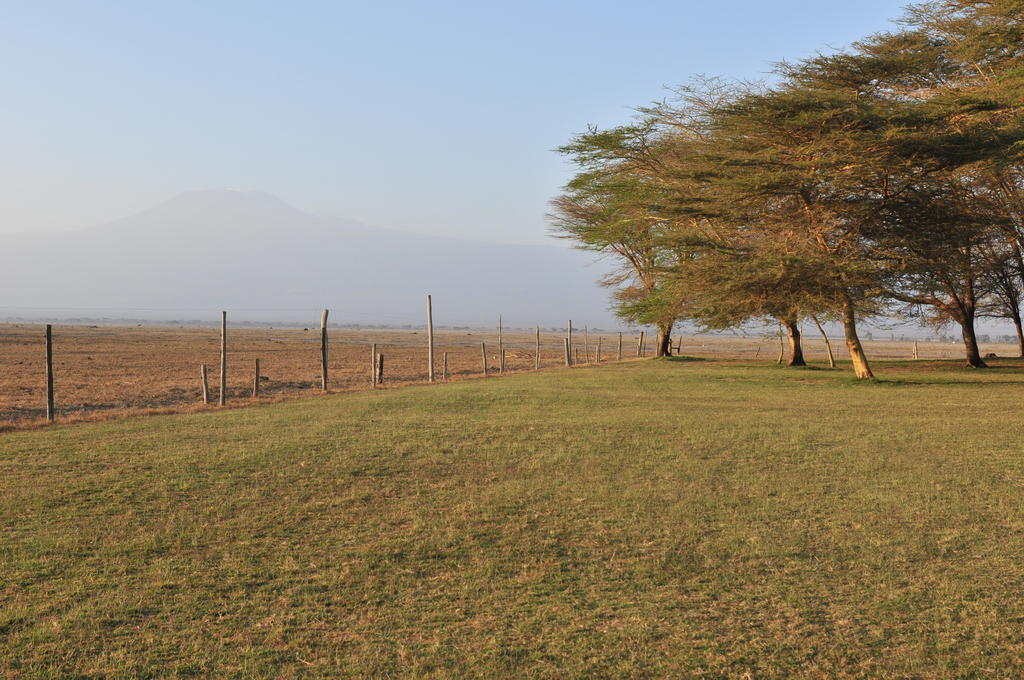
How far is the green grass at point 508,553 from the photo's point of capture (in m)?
4.57

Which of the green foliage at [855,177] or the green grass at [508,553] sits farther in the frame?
the green foliage at [855,177]

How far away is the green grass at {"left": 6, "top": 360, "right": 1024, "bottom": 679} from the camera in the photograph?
457 centimetres

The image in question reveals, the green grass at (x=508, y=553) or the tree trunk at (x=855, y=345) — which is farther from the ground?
the tree trunk at (x=855, y=345)

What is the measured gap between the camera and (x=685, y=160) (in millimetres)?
23891

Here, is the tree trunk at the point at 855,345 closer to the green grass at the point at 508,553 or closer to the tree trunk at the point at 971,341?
the tree trunk at the point at 971,341

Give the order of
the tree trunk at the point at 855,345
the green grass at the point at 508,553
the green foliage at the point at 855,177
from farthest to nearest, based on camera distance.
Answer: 1. the tree trunk at the point at 855,345
2. the green foliage at the point at 855,177
3. the green grass at the point at 508,553

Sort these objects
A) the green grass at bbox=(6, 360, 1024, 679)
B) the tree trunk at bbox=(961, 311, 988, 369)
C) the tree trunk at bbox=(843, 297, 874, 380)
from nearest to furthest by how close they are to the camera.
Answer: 1. the green grass at bbox=(6, 360, 1024, 679)
2. the tree trunk at bbox=(843, 297, 874, 380)
3. the tree trunk at bbox=(961, 311, 988, 369)

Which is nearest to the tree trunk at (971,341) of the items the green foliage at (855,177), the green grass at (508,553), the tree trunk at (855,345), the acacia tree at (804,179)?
the green foliage at (855,177)

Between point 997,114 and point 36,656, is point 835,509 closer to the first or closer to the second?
point 36,656

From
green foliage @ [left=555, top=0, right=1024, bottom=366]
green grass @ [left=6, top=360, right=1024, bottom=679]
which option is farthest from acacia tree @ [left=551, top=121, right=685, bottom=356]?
green grass @ [left=6, top=360, right=1024, bottom=679]

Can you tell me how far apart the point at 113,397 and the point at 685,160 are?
17280mm

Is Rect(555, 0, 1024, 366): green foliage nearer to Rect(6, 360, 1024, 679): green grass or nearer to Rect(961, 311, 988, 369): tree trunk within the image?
Rect(961, 311, 988, 369): tree trunk

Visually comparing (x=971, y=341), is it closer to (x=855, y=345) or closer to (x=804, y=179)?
(x=855, y=345)

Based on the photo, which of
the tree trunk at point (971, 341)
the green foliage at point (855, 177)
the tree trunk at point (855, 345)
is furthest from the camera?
the tree trunk at point (971, 341)
